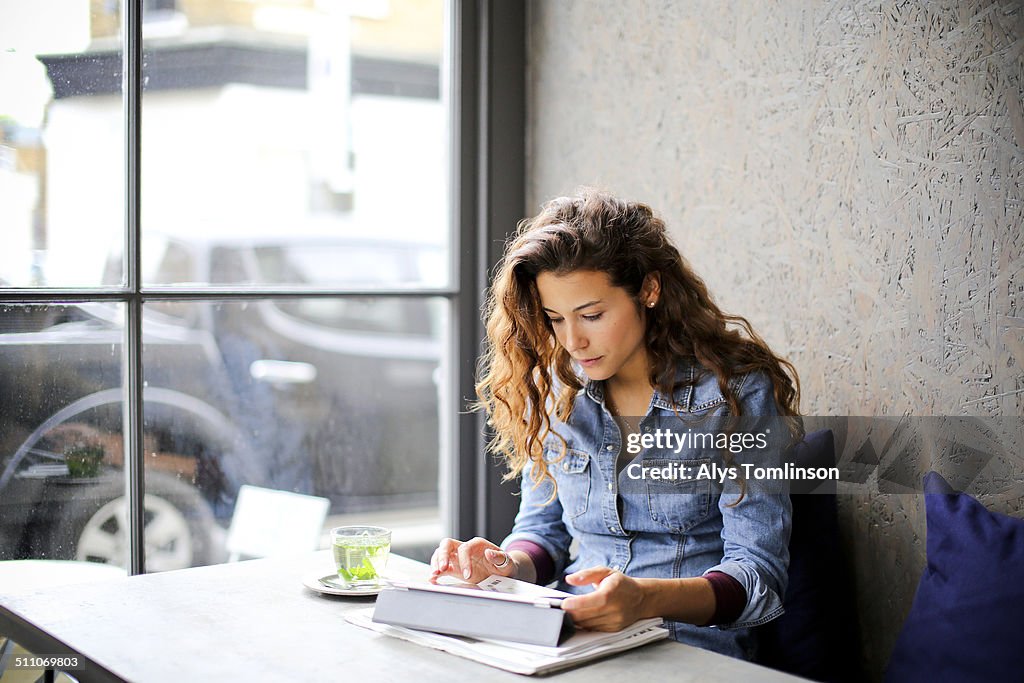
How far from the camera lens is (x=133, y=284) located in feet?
7.22

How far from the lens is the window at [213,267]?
2104mm

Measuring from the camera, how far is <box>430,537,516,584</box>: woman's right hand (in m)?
1.62

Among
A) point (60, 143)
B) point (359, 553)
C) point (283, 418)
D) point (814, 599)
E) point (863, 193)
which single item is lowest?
point (814, 599)

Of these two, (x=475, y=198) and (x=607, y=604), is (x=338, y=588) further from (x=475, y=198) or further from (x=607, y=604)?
(x=475, y=198)

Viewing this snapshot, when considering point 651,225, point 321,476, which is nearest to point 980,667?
point 651,225

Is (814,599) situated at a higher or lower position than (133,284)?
lower

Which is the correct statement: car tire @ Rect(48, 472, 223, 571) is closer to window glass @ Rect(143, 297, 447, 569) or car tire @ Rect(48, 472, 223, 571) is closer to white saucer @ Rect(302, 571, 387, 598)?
window glass @ Rect(143, 297, 447, 569)

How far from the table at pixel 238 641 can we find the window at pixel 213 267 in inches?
21.9

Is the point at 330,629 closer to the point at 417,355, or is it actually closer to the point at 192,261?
the point at 192,261

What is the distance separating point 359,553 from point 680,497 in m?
0.57

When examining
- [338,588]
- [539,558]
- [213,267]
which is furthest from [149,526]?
[539,558]

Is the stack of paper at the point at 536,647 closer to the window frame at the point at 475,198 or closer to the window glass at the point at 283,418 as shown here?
the window glass at the point at 283,418

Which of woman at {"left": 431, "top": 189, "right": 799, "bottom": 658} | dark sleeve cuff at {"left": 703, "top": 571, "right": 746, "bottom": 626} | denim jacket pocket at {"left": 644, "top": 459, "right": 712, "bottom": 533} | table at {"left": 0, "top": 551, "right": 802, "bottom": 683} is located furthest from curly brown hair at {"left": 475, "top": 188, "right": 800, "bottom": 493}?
table at {"left": 0, "top": 551, "right": 802, "bottom": 683}

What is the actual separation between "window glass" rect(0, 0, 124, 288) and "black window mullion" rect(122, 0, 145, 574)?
2cm
